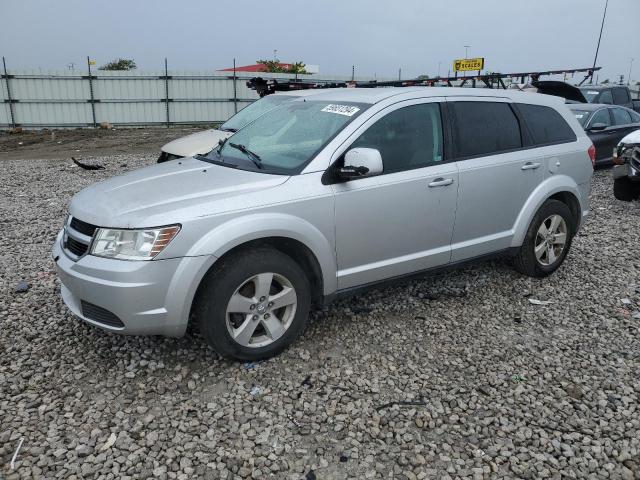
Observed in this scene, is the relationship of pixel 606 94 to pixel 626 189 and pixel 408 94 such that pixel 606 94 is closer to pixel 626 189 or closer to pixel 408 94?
pixel 626 189

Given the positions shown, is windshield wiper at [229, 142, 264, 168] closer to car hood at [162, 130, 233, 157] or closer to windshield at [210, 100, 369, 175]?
windshield at [210, 100, 369, 175]

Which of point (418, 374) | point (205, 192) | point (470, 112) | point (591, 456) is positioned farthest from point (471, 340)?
point (205, 192)

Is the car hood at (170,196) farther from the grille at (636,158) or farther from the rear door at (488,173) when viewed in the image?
the grille at (636,158)

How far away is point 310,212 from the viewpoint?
352cm

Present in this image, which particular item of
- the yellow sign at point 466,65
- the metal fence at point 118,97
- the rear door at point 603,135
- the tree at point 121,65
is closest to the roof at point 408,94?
the rear door at point 603,135

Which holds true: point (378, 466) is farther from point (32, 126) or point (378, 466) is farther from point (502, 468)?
point (32, 126)

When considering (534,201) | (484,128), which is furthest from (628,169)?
(484,128)

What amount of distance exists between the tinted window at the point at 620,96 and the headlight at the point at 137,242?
15.3 meters

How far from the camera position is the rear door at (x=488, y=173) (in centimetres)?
430

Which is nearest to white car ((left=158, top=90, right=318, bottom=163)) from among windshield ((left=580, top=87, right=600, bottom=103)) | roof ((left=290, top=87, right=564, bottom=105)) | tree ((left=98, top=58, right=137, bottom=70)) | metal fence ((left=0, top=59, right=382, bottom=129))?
roof ((left=290, top=87, right=564, bottom=105))

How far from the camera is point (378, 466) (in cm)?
272

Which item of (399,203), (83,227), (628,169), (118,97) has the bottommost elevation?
(118,97)

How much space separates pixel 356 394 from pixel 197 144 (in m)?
5.81

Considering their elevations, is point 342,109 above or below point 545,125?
above
